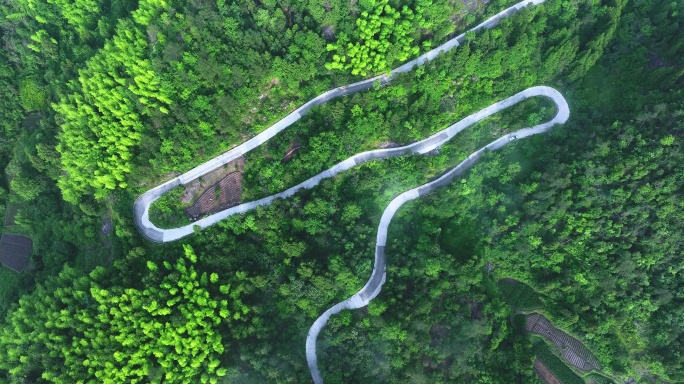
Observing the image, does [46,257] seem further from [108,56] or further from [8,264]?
[108,56]

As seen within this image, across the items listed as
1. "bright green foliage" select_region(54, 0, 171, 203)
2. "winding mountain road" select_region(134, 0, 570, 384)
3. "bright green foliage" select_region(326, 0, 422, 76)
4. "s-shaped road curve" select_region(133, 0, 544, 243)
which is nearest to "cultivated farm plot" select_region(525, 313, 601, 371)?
"winding mountain road" select_region(134, 0, 570, 384)

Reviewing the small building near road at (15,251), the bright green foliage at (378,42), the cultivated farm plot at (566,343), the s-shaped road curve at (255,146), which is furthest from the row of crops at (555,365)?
the small building near road at (15,251)

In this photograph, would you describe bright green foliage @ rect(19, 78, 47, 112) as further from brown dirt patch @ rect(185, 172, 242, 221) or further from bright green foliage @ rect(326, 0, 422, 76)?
bright green foliage @ rect(326, 0, 422, 76)

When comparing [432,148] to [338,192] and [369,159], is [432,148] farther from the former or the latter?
[338,192]

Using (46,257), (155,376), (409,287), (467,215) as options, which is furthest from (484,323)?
(46,257)

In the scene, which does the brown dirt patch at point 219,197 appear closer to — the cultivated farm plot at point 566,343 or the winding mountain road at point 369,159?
the winding mountain road at point 369,159
